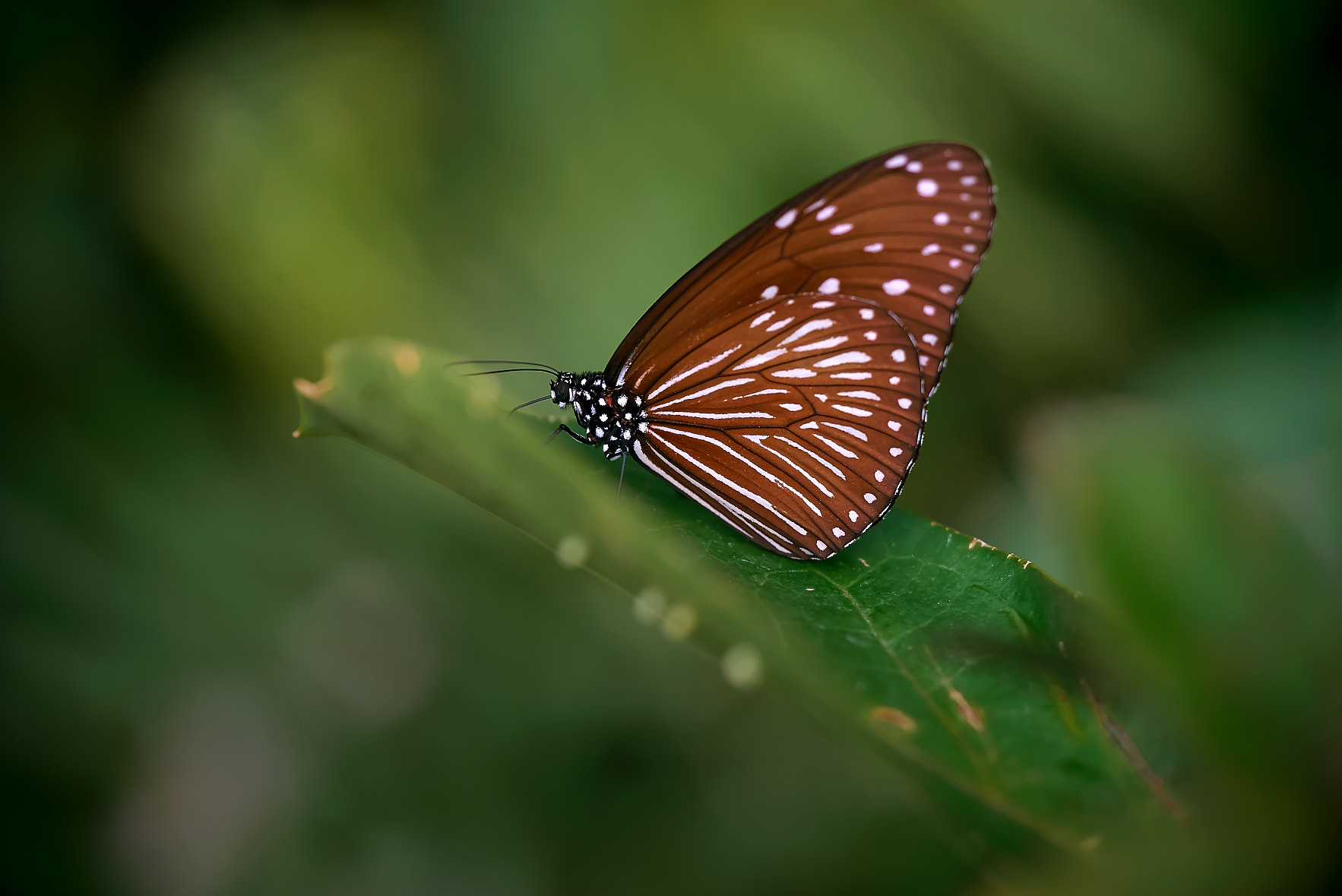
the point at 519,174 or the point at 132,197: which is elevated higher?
the point at 519,174

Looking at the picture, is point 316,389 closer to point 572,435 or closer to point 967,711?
point 572,435

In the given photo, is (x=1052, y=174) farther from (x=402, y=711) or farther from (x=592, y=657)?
(x=402, y=711)

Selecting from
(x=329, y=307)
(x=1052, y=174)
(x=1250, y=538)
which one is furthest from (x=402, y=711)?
(x=1052, y=174)

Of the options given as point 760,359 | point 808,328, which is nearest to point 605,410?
point 760,359

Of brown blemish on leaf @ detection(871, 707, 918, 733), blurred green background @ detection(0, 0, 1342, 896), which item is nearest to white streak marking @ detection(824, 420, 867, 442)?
blurred green background @ detection(0, 0, 1342, 896)

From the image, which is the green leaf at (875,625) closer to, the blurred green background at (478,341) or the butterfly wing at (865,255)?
the butterfly wing at (865,255)

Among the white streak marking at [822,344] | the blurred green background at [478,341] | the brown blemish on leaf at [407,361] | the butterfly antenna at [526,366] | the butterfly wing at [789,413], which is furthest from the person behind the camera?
the blurred green background at [478,341]

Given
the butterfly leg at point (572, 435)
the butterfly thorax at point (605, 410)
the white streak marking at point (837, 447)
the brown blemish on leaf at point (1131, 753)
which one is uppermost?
the white streak marking at point (837, 447)

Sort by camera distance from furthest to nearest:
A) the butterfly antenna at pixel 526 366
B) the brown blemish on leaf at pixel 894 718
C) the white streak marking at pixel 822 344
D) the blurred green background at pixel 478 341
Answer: the blurred green background at pixel 478 341
the white streak marking at pixel 822 344
the butterfly antenna at pixel 526 366
the brown blemish on leaf at pixel 894 718

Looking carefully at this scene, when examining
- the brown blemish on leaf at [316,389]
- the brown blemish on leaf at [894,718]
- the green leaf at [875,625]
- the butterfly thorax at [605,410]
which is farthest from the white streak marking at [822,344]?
the brown blemish on leaf at [894,718]
